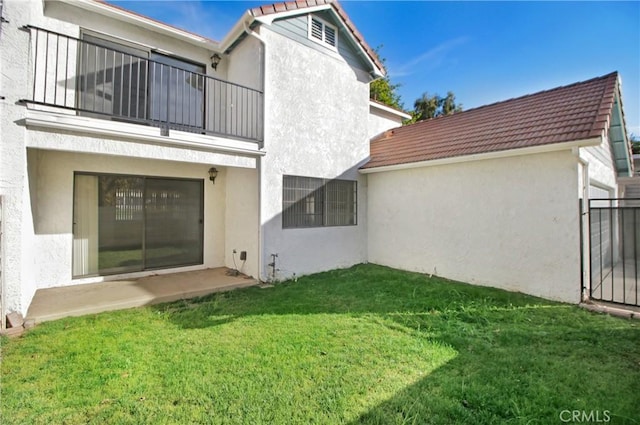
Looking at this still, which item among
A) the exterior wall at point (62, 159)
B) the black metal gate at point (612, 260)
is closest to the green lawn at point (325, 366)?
the black metal gate at point (612, 260)

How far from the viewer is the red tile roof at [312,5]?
7.64 metres

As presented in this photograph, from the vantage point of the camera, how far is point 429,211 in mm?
8828

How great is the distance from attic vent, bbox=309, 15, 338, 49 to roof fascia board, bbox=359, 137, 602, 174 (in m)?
4.31

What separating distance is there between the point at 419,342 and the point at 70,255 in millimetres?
7866

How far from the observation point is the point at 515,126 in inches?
302

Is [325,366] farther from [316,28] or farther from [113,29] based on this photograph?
[316,28]

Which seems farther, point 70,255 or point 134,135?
point 70,255

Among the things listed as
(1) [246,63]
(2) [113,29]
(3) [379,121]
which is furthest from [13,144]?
(3) [379,121]

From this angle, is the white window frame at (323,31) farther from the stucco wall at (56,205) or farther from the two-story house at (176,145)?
the stucco wall at (56,205)

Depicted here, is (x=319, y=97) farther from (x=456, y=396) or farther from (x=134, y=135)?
(x=456, y=396)

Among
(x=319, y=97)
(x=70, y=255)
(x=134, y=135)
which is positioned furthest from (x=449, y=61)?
(x=70, y=255)

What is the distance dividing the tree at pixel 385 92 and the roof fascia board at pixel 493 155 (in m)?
15.6

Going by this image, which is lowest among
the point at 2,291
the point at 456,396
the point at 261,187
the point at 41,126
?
the point at 456,396

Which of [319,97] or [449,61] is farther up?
[449,61]
